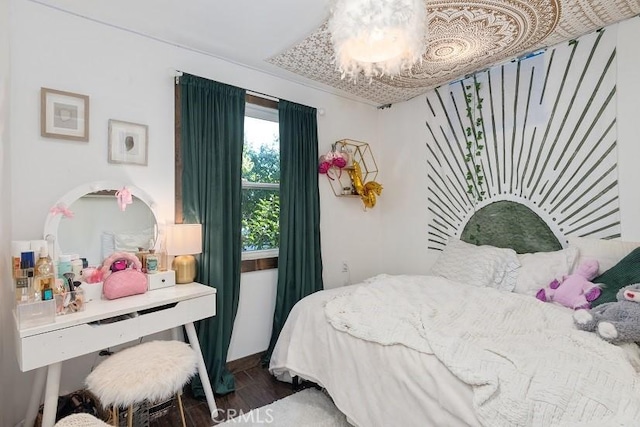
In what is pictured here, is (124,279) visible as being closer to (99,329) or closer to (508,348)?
(99,329)

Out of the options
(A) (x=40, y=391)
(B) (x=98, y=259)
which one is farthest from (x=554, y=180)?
(A) (x=40, y=391)

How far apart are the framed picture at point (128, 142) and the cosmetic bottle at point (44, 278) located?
697 mm

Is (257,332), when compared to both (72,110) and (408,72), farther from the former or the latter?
(408,72)

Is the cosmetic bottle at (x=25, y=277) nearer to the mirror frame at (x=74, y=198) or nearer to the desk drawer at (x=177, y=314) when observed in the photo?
the mirror frame at (x=74, y=198)

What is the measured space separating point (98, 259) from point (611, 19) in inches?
136

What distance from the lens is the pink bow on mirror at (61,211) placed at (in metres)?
1.68

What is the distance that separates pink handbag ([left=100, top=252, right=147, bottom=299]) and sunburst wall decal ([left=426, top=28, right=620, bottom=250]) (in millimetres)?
2460

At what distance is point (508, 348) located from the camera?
128 centimetres

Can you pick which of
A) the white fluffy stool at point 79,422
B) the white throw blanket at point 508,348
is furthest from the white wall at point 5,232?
the white throw blanket at point 508,348

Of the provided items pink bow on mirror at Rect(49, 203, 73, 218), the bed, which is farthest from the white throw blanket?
pink bow on mirror at Rect(49, 203, 73, 218)

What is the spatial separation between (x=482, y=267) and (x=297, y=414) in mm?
1566

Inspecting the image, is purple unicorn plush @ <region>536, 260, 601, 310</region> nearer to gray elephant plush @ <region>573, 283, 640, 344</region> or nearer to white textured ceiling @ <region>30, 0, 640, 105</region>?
gray elephant plush @ <region>573, 283, 640, 344</region>

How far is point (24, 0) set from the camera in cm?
167

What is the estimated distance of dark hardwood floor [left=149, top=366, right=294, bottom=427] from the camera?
182 centimetres
